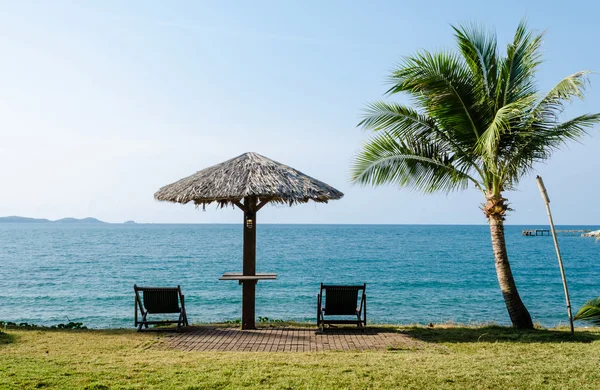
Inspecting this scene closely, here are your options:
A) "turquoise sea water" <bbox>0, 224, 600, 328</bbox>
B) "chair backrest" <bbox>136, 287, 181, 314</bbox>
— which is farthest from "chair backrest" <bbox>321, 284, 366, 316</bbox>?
"turquoise sea water" <bbox>0, 224, 600, 328</bbox>

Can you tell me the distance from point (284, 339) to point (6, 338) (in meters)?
4.01

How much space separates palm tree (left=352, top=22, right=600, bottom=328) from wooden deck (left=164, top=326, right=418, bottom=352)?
2.59 m

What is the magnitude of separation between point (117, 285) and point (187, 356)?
20.0 meters

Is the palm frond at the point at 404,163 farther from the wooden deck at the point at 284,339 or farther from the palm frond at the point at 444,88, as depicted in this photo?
the wooden deck at the point at 284,339

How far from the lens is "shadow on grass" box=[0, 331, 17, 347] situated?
23.5 feet

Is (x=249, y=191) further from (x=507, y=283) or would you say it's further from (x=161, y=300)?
(x=507, y=283)

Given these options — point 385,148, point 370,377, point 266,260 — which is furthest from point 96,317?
point 266,260

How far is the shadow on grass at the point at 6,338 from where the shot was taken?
718cm

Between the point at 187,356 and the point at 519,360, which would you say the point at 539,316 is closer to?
the point at 519,360

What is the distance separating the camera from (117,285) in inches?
971

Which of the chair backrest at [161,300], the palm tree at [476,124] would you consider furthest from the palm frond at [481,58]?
the chair backrest at [161,300]

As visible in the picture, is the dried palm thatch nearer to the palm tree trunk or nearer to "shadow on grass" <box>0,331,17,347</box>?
the palm tree trunk

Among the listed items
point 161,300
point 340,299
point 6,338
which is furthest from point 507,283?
point 6,338

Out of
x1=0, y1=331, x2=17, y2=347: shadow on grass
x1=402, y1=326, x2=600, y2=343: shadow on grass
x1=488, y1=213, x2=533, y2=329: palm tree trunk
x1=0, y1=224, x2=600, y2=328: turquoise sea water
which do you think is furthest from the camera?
x1=0, y1=224, x2=600, y2=328: turquoise sea water
